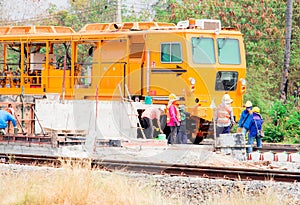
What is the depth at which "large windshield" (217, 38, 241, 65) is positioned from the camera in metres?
21.4

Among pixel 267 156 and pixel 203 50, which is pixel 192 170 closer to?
pixel 267 156

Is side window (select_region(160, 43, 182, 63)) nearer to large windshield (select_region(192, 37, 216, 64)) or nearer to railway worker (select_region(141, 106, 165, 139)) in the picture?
large windshield (select_region(192, 37, 216, 64))

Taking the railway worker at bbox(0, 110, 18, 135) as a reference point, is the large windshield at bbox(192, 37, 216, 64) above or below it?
above

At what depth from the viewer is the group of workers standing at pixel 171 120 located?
63.2ft

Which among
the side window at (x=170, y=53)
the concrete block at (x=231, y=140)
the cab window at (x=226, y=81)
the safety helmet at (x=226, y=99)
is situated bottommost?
the concrete block at (x=231, y=140)

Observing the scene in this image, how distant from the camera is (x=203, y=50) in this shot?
21188 mm

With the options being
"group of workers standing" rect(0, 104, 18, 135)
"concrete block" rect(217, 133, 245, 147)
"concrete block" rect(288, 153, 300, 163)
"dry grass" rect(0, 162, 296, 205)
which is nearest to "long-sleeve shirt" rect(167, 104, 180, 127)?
"concrete block" rect(217, 133, 245, 147)

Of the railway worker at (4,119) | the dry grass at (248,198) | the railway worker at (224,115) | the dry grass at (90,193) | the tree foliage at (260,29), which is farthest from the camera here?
the tree foliage at (260,29)

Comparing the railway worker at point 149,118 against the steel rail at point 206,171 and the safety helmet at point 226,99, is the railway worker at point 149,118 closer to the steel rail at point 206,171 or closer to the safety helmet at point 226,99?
the safety helmet at point 226,99

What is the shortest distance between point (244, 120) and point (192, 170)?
189 inches

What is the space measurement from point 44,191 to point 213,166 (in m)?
4.91

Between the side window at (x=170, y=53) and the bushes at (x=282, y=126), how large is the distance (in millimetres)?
5210

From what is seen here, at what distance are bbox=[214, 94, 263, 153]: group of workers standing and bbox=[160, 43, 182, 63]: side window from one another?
2.05 m

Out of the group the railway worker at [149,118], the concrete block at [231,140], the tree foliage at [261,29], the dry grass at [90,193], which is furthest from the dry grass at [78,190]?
the tree foliage at [261,29]
